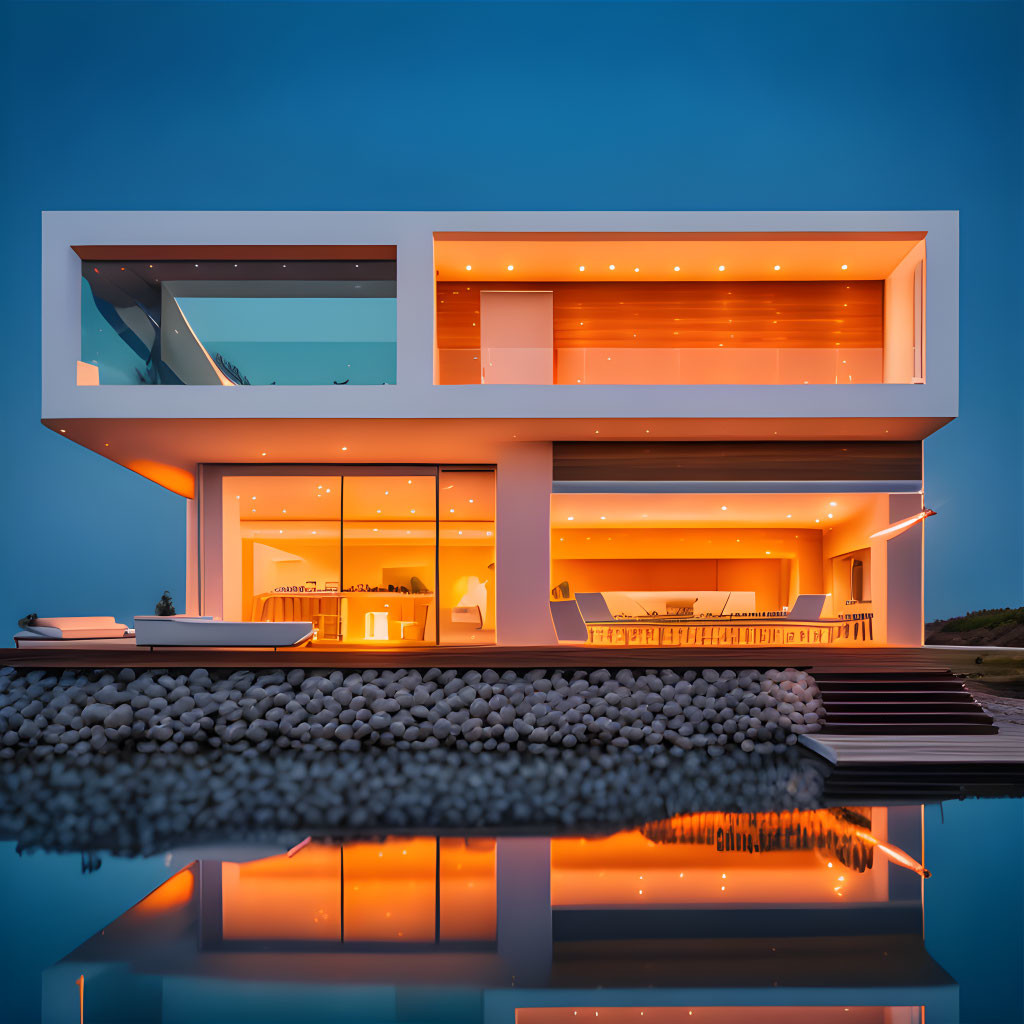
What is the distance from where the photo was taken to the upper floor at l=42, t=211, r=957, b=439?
10.5 m

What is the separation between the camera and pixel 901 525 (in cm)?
1129

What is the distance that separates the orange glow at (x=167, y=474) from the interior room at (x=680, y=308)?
513 cm

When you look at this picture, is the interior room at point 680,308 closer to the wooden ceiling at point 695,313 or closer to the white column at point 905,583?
the wooden ceiling at point 695,313

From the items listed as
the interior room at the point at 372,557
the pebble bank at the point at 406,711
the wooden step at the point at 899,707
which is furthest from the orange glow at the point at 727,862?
the interior room at the point at 372,557

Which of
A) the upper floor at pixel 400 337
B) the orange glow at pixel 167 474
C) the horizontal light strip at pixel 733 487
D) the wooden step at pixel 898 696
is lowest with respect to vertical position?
the wooden step at pixel 898 696

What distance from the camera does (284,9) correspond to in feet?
141

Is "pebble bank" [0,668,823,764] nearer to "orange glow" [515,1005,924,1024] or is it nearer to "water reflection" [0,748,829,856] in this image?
"water reflection" [0,748,829,856]

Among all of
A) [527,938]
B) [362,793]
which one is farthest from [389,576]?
[527,938]

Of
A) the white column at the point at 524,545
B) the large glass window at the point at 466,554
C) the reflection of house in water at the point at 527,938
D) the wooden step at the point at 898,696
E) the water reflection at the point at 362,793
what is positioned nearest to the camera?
the reflection of house in water at the point at 527,938

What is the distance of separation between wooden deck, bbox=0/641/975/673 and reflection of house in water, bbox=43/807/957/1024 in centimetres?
436

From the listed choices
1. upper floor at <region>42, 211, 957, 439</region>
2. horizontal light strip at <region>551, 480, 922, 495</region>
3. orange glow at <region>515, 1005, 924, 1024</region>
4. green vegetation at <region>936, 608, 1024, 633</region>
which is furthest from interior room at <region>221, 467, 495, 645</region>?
green vegetation at <region>936, 608, 1024, 633</region>

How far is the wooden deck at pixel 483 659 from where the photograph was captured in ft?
31.1

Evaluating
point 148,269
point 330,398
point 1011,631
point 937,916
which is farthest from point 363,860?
point 1011,631

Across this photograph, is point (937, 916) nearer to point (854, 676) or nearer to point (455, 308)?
point (854, 676)
